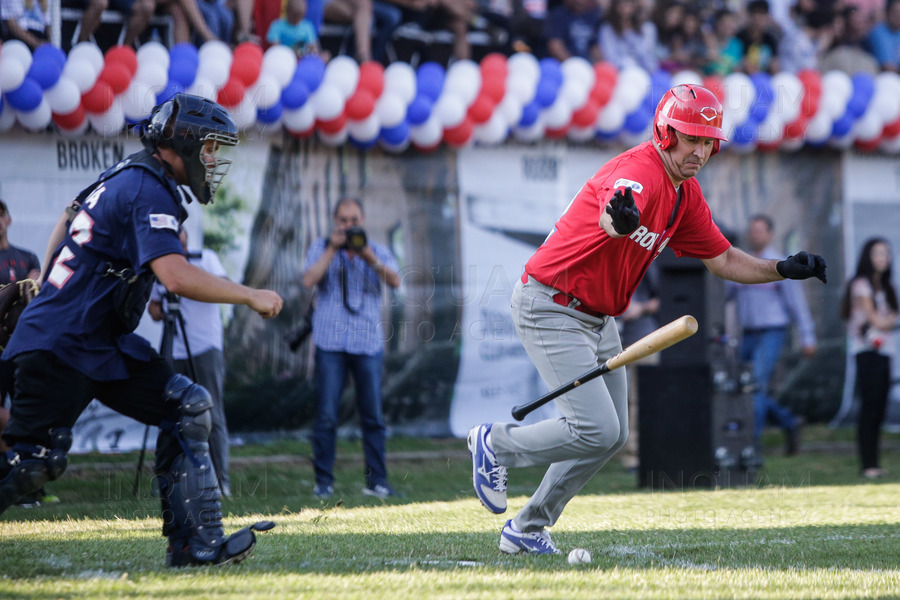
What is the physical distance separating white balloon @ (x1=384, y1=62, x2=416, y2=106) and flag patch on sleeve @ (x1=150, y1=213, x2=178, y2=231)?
213 inches

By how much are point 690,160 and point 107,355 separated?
2.64 m

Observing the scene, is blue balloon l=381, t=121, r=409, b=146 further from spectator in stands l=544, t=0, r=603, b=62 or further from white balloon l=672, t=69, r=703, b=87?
white balloon l=672, t=69, r=703, b=87

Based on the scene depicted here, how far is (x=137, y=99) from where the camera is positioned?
8219mm

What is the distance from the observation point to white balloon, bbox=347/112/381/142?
368 inches

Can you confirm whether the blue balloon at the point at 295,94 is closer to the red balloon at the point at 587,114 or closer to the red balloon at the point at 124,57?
the red balloon at the point at 124,57

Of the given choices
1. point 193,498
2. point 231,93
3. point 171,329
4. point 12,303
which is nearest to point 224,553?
point 193,498

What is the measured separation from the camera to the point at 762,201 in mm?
11703

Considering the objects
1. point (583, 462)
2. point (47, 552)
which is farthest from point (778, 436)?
point (47, 552)

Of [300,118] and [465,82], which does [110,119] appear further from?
[465,82]

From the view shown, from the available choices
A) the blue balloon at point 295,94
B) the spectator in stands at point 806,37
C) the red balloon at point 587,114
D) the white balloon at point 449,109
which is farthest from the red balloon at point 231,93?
the spectator in stands at point 806,37

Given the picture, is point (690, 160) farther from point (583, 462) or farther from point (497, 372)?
point (497, 372)

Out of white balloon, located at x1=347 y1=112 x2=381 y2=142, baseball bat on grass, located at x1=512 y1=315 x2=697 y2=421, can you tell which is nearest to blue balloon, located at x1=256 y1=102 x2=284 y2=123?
white balloon, located at x1=347 y1=112 x2=381 y2=142

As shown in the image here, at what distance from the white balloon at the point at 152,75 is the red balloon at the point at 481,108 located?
2.83 m

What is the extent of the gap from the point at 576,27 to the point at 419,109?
276cm
